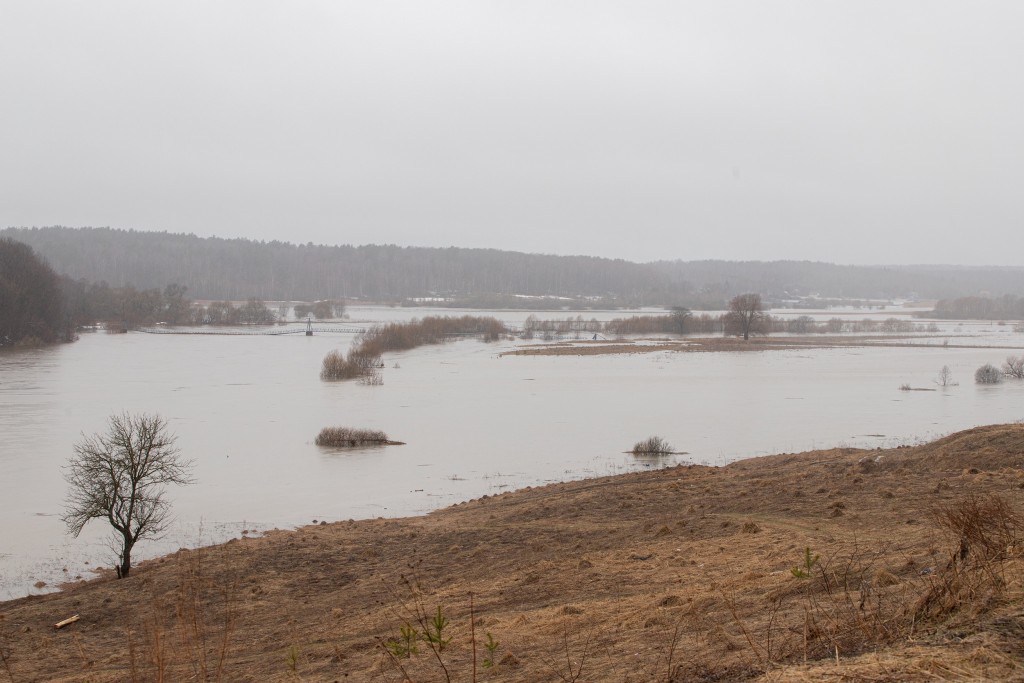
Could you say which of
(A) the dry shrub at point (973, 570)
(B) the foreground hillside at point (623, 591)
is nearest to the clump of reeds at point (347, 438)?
(B) the foreground hillside at point (623, 591)

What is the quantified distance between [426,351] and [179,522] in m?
45.4

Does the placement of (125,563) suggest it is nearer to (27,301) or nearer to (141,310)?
(27,301)

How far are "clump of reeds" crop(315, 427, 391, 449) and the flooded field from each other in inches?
17.8

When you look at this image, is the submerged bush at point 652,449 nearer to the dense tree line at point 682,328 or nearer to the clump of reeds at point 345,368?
the clump of reeds at point 345,368

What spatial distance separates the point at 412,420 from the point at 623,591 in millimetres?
20612

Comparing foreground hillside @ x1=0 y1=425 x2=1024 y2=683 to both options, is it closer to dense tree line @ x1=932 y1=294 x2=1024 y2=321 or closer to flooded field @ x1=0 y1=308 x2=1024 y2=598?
flooded field @ x1=0 y1=308 x2=1024 y2=598

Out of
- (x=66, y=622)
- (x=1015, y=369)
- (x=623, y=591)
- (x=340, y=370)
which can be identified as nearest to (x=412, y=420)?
(x=340, y=370)

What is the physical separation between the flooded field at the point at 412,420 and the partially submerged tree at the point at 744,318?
18.3 metres

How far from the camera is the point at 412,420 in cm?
2750

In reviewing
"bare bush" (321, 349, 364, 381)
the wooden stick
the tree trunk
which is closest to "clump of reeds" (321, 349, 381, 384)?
"bare bush" (321, 349, 364, 381)

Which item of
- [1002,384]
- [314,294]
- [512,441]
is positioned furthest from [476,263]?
[512,441]

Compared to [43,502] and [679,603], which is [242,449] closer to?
[43,502]

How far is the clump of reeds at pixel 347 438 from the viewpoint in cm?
2286

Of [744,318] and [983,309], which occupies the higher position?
[744,318]
